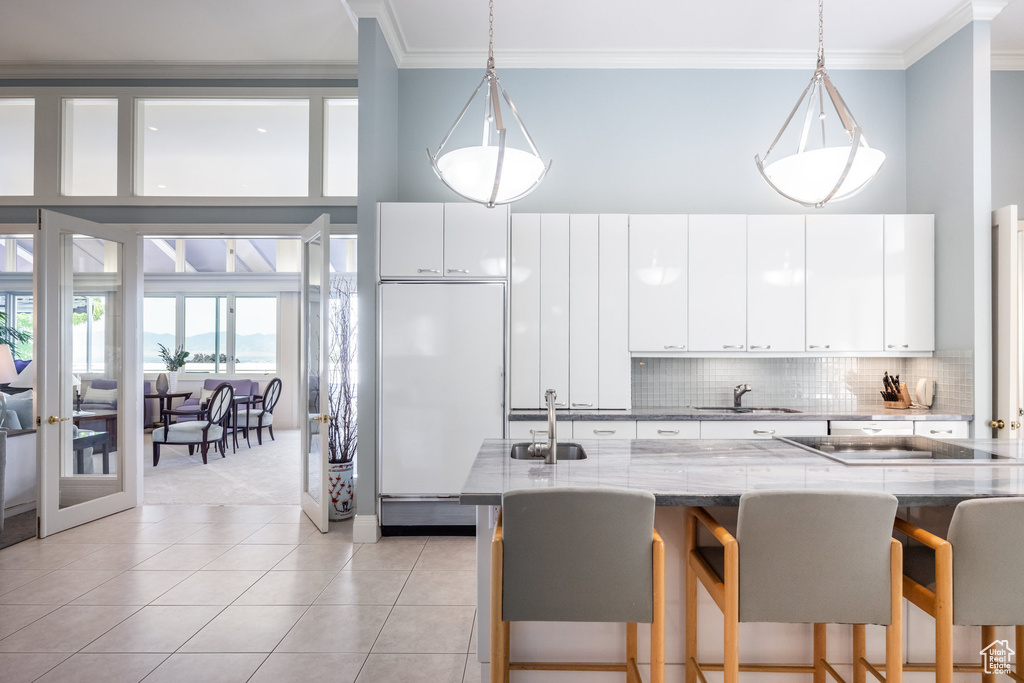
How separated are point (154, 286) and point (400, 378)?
7.59m

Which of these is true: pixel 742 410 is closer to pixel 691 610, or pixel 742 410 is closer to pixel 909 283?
pixel 909 283

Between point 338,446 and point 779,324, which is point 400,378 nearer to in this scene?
point 338,446

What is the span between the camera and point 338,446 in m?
4.43

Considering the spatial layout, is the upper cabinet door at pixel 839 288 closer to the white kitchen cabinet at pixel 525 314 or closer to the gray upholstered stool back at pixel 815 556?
the white kitchen cabinet at pixel 525 314

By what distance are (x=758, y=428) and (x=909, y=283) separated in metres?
1.58

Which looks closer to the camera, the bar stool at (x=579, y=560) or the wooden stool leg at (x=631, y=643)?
the bar stool at (x=579, y=560)

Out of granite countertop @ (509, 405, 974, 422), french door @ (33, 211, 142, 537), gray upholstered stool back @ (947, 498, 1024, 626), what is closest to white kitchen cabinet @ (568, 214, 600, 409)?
granite countertop @ (509, 405, 974, 422)

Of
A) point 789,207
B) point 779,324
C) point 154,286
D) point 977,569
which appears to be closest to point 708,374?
point 779,324

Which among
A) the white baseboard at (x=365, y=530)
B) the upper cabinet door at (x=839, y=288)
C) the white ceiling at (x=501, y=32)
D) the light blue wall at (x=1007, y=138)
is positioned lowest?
the white baseboard at (x=365, y=530)

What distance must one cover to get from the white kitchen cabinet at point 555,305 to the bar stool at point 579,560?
2.26 meters

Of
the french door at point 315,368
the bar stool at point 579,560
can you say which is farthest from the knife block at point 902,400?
the french door at point 315,368

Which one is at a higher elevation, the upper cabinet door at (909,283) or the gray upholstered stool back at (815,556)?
the upper cabinet door at (909,283)

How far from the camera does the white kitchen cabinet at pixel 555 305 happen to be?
12.8ft

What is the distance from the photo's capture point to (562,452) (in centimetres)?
256
